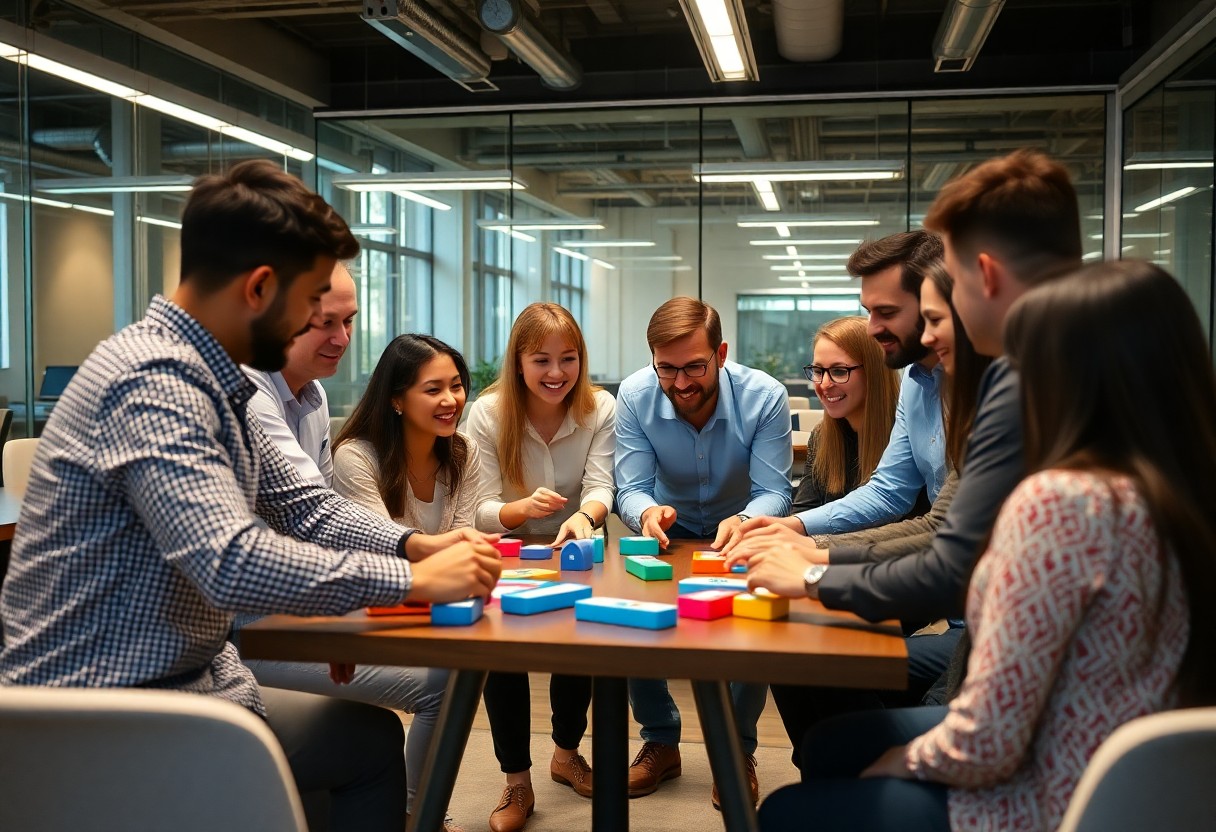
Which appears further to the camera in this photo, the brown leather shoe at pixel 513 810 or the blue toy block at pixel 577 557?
the brown leather shoe at pixel 513 810

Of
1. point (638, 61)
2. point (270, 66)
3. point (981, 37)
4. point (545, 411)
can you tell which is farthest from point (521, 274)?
point (545, 411)

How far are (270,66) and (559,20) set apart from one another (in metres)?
2.27

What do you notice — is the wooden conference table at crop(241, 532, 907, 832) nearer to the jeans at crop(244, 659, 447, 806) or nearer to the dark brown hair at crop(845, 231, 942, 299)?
the jeans at crop(244, 659, 447, 806)

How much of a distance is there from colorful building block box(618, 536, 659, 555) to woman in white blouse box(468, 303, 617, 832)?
1.85ft

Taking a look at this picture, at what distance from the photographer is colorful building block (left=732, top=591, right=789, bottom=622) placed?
1.74 m

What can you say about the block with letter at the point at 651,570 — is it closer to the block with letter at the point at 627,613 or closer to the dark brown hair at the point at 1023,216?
the block with letter at the point at 627,613

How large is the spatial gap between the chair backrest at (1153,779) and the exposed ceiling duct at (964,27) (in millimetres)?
5695

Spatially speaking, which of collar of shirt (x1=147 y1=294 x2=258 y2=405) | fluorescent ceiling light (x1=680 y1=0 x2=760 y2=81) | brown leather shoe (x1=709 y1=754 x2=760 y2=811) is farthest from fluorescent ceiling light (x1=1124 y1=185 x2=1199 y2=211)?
collar of shirt (x1=147 y1=294 x2=258 y2=405)

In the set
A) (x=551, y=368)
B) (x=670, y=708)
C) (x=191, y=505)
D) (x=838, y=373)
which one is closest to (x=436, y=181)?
(x=551, y=368)

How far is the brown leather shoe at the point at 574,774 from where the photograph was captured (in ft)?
10.6

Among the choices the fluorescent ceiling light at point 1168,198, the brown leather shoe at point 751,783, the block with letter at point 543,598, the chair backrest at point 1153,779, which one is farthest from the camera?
the fluorescent ceiling light at point 1168,198

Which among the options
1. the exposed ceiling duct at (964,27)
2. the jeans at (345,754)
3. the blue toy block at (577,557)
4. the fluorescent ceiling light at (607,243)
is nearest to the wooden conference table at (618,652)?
the jeans at (345,754)

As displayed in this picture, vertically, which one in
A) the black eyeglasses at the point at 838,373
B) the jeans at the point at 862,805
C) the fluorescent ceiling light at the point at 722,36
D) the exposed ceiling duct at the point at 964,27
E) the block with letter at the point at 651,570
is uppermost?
the exposed ceiling duct at the point at 964,27

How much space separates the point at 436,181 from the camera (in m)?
9.19
